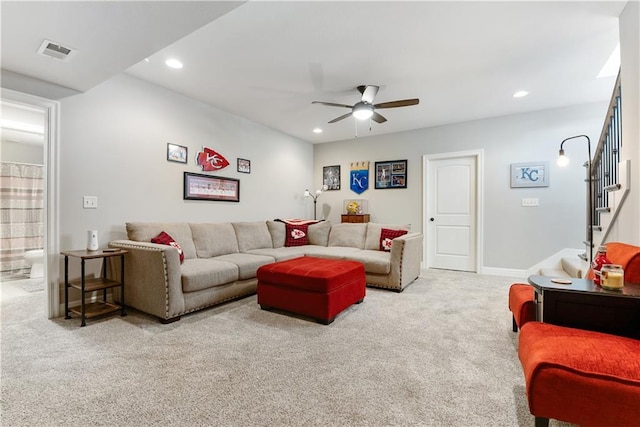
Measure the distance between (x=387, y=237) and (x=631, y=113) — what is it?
2779 mm

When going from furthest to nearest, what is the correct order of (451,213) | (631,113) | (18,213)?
(451,213), (18,213), (631,113)

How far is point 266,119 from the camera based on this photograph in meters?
4.67

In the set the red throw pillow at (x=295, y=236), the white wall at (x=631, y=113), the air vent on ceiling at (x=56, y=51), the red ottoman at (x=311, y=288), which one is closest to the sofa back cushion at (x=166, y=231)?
the red ottoman at (x=311, y=288)

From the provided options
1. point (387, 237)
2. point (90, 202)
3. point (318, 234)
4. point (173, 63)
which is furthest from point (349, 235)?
point (90, 202)

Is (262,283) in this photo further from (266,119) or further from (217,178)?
(266,119)

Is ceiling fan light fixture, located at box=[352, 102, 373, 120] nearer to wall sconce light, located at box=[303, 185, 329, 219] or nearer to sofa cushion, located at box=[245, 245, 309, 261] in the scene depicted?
sofa cushion, located at box=[245, 245, 309, 261]

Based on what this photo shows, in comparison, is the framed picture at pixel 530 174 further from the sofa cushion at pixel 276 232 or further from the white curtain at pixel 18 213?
the white curtain at pixel 18 213

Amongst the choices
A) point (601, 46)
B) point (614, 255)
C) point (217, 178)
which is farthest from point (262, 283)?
point (601, 46)

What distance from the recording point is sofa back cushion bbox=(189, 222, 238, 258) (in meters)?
3.53

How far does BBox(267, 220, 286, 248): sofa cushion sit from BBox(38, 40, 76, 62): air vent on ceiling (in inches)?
120

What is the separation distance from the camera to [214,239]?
3.68m

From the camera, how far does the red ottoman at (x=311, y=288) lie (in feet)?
8.25

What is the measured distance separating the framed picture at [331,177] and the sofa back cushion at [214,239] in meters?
2.61

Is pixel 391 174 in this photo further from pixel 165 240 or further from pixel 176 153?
pixel 165 240
